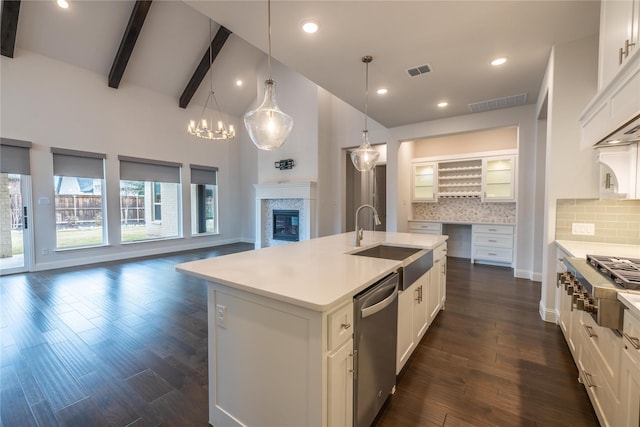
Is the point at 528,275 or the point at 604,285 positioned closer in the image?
the point at 604,285

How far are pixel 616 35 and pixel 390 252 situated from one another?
2.09 metres

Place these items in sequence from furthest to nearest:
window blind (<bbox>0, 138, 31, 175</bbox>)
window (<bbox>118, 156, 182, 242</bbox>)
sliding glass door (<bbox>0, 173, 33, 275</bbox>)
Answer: window (<bbox>118, 156, 182, 242</bbox>) < sliding glass door (<bbox>0, 173, 33, 275</bbox>) < window blind (<bbox>0, 138, 31, 175</bbox>)

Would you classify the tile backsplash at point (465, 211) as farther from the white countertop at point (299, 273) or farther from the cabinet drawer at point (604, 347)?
the white countertop at point (299, 273)

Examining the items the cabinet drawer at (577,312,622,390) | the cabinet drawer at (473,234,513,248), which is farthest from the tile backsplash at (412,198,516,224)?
the cabinet drawer at (577,312,622,390)

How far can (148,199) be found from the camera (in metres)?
6.69

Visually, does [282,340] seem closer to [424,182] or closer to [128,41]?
[424,182]

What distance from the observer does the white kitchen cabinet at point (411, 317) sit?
187 centimetres

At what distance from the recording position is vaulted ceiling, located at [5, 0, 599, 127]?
7.22 feet

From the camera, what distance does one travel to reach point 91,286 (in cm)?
402

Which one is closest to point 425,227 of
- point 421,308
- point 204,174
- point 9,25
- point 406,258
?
point 421,308

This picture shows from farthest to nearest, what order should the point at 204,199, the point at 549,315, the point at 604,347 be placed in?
the point at 204,199, the point at 549,315, the point at 604,347

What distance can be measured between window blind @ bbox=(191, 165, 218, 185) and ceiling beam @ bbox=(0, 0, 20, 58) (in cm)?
361

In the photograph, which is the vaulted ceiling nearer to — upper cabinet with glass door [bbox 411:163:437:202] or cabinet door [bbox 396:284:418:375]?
upper cabinet with glass door [bbox 411:163:437:202]

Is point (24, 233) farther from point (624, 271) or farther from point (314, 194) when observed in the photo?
point (624, 271)
